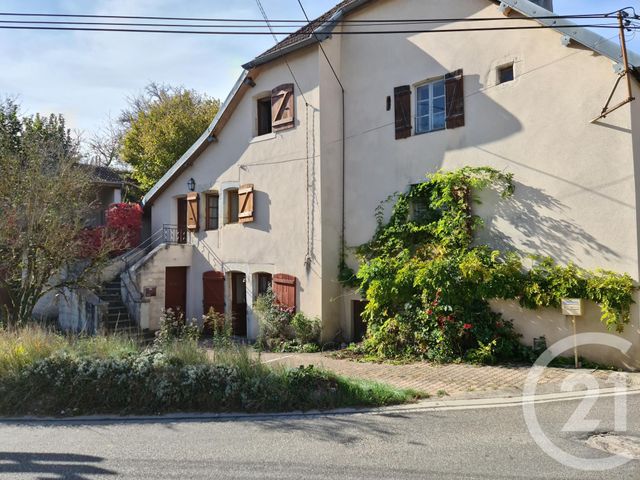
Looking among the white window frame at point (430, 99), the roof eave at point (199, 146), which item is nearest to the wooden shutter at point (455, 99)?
the white window frame at point (430, 99)

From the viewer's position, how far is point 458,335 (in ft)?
31.9

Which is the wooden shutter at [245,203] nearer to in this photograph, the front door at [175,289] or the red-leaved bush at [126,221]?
the front door at [175,289]

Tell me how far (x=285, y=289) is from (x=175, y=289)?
4941 millimetres

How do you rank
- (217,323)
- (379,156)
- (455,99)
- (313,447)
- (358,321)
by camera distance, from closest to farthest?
(313,447)
(455,99)
(379,156)
(358,321)
(217,323)

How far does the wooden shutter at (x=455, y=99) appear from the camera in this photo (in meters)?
10.7

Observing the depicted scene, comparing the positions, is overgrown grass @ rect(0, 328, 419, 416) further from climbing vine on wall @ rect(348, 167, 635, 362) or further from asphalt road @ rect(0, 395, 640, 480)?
climbing vine on wall @ rect(348, 167, 635, 362)

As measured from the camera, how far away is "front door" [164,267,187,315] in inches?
616

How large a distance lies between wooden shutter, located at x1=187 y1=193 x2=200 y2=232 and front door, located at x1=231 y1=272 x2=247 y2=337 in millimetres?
2387

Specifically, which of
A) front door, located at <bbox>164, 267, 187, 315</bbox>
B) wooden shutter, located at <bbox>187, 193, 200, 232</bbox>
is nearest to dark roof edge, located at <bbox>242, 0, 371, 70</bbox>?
wooden shutter, located at <bbox>187, 193, 200, 232</bbox>

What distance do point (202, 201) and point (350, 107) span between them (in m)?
6.24

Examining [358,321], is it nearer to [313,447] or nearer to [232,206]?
[232,206]

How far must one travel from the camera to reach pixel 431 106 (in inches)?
451

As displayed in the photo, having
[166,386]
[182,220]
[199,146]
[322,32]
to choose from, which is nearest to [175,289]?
[182,220]

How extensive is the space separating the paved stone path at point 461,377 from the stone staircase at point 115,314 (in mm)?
6998
